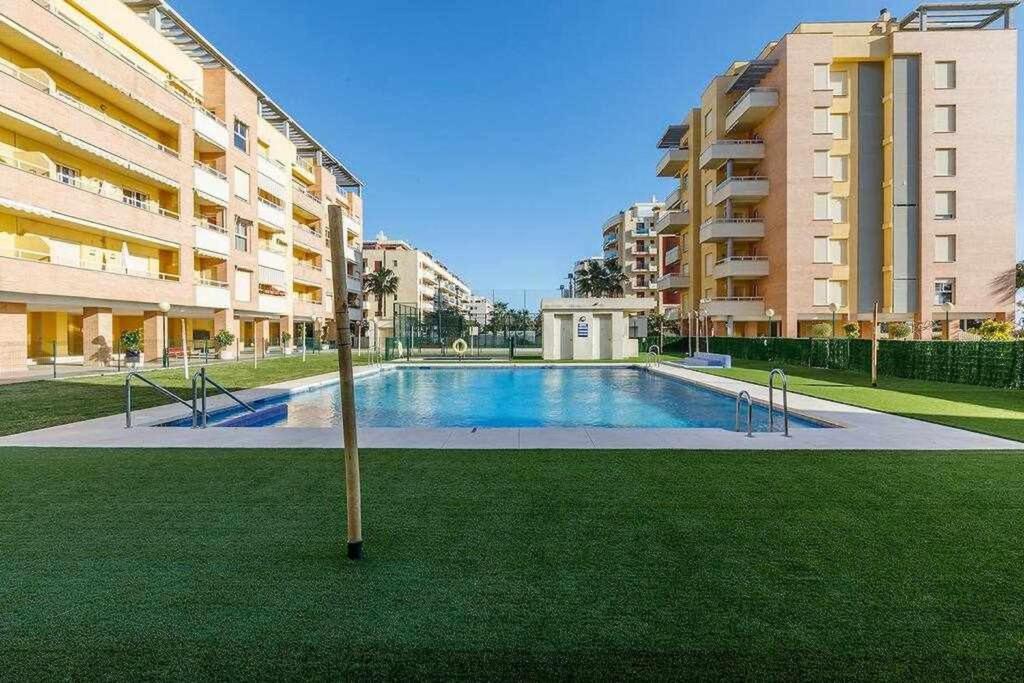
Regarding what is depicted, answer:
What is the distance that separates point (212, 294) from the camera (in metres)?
30.5

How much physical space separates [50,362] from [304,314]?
1839 centimetres

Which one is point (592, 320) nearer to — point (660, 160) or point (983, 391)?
point (983, 391)

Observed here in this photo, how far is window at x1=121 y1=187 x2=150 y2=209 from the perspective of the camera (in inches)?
1036

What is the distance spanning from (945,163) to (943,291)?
795cm

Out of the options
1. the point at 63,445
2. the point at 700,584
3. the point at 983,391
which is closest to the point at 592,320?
the point at 983,391

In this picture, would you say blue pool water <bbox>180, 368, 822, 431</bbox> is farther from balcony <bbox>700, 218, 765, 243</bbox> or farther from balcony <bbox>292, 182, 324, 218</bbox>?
balcony <bbox>292, 182, 324, 218</bbox>

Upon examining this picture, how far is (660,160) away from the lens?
5041 centimetres

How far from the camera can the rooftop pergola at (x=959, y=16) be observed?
34.2m

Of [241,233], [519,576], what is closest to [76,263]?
[241,233]

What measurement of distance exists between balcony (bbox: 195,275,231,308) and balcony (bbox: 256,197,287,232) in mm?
6740

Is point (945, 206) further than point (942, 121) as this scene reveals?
Yes

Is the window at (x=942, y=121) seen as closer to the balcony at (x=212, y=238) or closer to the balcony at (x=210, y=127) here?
the balcony at (x=210, y=127)

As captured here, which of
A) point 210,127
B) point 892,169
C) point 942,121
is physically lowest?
point 892,169

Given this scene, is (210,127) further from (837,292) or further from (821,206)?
(837,292)
